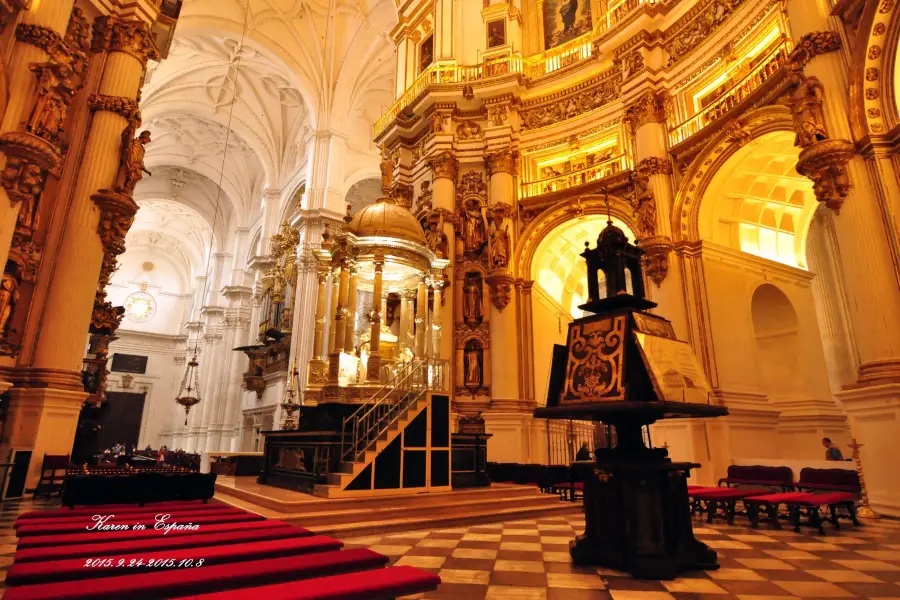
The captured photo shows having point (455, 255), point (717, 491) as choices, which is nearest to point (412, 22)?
point (455, 255)

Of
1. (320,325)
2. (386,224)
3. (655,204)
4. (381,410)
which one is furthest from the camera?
(655,204)

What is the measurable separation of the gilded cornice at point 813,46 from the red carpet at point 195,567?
9252 mm

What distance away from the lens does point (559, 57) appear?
1405cm

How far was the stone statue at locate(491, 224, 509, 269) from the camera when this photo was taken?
12.5 meters

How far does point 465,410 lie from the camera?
1206 centimetres

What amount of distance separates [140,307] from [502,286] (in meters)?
28.9

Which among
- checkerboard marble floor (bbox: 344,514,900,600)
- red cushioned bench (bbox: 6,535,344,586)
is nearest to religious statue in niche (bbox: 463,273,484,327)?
checkerboard marble floor (bbox: 344,514,900,600)

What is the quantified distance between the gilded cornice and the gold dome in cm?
692

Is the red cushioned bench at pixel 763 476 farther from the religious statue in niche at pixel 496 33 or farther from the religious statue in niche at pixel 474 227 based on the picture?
the religious statue in niche at pixel 496 33

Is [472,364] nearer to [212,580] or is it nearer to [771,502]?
[771,502]

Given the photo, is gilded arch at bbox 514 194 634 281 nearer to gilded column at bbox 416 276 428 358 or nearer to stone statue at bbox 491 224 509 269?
stone statue at bbox 491 224 509 269

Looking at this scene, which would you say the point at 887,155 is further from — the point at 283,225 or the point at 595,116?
the point at 283,225

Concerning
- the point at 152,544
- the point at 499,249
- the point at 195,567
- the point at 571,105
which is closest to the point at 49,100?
the point at 152,544

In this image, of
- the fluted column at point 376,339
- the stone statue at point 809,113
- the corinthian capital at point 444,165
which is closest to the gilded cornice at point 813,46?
the stone statue at point 809,113
